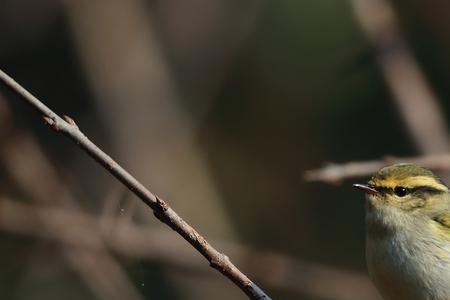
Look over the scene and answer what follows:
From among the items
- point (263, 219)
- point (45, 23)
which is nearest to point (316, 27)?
point (263, 219)

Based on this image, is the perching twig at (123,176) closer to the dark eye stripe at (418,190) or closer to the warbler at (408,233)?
the warbler at (408,233)

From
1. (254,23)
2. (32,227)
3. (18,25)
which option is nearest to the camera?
(32,227)

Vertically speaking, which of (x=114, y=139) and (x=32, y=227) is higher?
(x=114, y=139)

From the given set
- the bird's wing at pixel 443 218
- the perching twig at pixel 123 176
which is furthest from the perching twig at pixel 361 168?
the perching twig at pixel 123 176

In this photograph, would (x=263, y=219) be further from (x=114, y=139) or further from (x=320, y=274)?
(x=114, y=139)

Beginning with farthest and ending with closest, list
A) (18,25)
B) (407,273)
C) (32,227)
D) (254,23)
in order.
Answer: (254,23) < (18,25) < (32,227) < (407,273)

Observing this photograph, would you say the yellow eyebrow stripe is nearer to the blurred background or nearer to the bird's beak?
the bird's beak

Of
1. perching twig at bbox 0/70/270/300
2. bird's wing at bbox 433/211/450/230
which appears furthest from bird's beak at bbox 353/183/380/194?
perching twig at bbox 0/70/270/300

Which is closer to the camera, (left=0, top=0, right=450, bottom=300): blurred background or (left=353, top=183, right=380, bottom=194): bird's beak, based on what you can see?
(left=353, top=183, right=380, bottom=194): bird's beak
